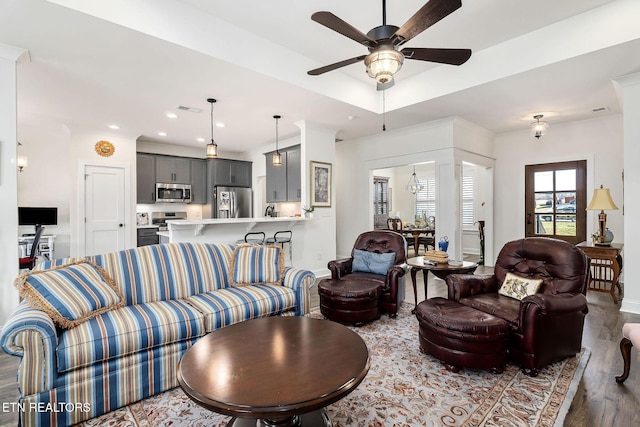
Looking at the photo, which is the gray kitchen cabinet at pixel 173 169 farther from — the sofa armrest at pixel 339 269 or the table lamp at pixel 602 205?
the table lamp at pixel 602 205

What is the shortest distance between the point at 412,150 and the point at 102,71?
15.8 ft

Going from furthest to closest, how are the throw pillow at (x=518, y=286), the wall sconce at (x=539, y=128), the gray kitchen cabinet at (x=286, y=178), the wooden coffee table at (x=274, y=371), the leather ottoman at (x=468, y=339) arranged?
the gray kitchen cabinet at (x=286, y=178) < the wall sconce at (x=539, y=128) < the throw pillow at (x=518, y=286) < the leather ottoman at (x=468, y=339) < the wooden coffee table at (x=274, y=371)

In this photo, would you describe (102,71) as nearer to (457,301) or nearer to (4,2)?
(4,2)

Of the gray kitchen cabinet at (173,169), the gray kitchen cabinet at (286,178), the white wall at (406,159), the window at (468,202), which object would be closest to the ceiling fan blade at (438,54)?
the white wall at (406,159)

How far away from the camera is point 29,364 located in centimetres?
174

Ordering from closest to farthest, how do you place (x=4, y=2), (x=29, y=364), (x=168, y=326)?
(x=29, y=364), (x=168, y=326), (x=4, y=2)

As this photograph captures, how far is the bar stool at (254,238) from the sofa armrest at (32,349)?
3043mm

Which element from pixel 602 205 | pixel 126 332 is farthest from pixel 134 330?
pixel 602 205

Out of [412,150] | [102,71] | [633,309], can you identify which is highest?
[102,71]

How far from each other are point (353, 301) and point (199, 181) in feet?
19.2

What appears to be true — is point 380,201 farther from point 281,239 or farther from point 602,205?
point 602,205

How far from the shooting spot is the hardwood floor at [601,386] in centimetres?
187

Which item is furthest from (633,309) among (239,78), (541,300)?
(239,78)

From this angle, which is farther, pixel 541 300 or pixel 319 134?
pixel 319 134
